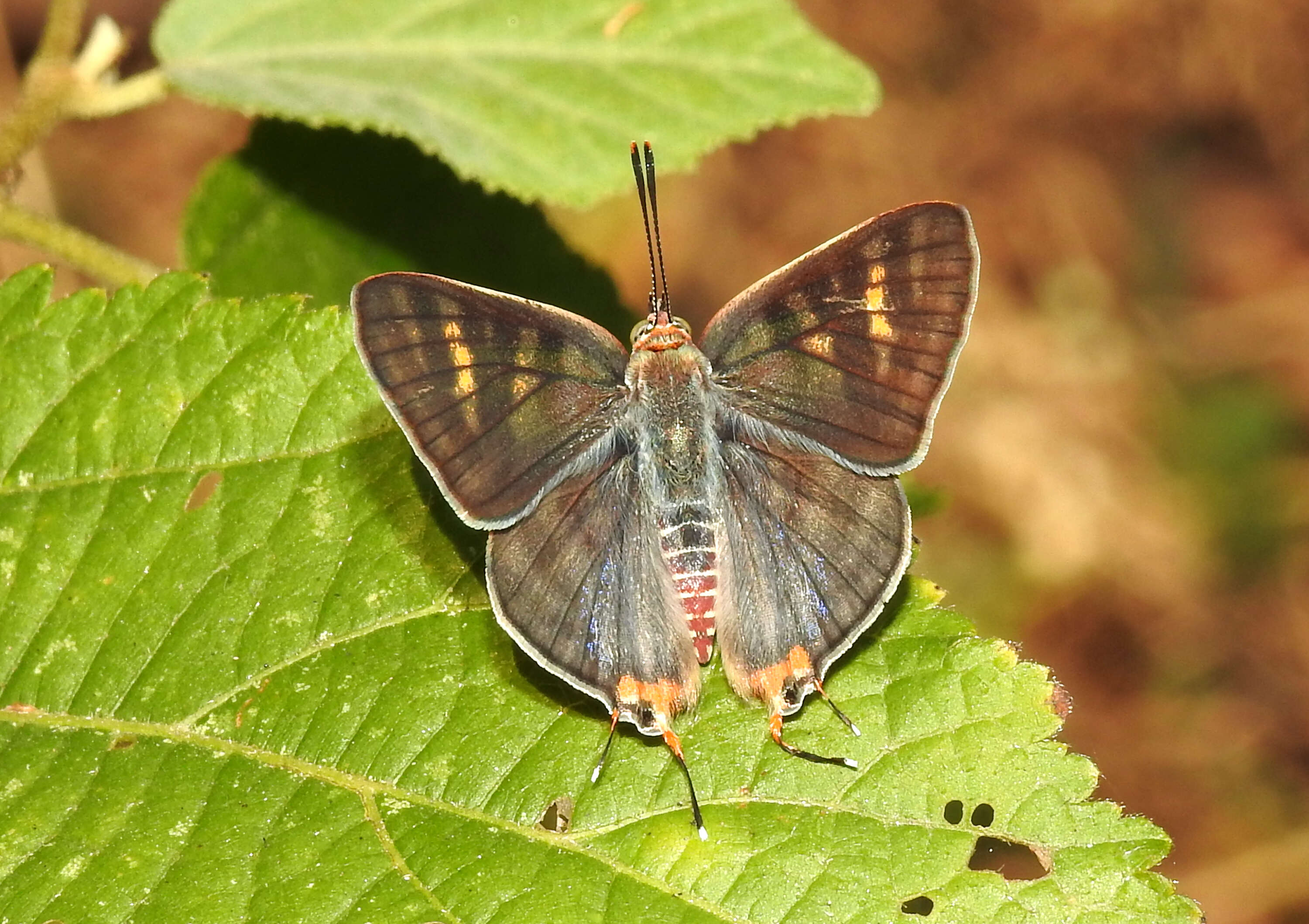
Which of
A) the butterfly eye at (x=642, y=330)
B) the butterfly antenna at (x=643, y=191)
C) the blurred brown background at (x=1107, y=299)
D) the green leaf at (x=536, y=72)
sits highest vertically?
the green leaf at (x=536, y=72)

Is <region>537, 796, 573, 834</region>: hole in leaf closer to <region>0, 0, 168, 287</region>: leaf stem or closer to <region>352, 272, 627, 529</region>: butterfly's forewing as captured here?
<region>352, 272, 627, 529</region>: butterfly's forewing

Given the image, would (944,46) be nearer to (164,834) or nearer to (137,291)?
(137,291)

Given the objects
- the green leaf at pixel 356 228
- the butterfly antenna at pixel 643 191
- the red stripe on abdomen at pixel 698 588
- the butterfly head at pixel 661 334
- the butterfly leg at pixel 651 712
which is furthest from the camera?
the green leaf at pixel 356 228

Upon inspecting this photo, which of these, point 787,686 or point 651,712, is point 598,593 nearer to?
point 651,712

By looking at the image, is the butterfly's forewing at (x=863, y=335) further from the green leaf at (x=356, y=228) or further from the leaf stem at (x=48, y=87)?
the leaf stem at (x=48, y=87)

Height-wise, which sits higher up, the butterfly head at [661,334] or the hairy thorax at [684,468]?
the butterfly head at [661,334]

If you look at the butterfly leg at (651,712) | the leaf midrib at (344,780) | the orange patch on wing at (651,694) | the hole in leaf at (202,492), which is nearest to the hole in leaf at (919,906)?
the leaf midrib at (344,780)

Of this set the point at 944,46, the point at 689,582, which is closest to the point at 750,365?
the point at 689,582

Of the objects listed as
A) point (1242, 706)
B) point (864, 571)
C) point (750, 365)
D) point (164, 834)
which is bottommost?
point (1242, 706)
